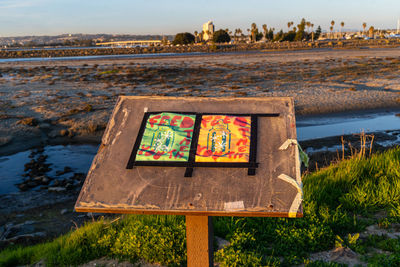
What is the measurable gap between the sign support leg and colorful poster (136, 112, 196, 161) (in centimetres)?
60

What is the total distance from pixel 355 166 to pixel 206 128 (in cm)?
425

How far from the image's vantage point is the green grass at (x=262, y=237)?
14.8ft

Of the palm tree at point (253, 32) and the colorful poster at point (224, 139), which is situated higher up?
the palm tree at point (253, 32)

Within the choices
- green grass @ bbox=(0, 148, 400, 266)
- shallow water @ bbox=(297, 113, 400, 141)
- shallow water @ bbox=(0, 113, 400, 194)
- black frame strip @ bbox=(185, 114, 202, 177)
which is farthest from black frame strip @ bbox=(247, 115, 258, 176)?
shallow water @ bbox=(297, 113, 400, 141)

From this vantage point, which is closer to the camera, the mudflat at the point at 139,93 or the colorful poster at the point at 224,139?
the colorful poster at the point at 224,139

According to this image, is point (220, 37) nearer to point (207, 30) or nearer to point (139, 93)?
point (207, 30)

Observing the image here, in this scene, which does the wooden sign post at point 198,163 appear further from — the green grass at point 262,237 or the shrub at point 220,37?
the shrub at point 220,37

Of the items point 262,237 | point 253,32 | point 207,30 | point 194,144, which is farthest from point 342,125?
point 207,30

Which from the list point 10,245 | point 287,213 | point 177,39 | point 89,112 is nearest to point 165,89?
point 89,112

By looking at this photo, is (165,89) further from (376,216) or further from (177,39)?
(177,39)

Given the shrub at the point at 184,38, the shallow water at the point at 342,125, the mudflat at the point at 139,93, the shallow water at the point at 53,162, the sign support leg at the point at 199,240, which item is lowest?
the shallow water at the point at 53,162

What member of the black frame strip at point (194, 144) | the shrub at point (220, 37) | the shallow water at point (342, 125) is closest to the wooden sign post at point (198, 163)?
the black frame strip at point (194, 144)

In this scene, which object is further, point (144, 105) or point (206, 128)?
point (144, 105)

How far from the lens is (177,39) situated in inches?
4577
